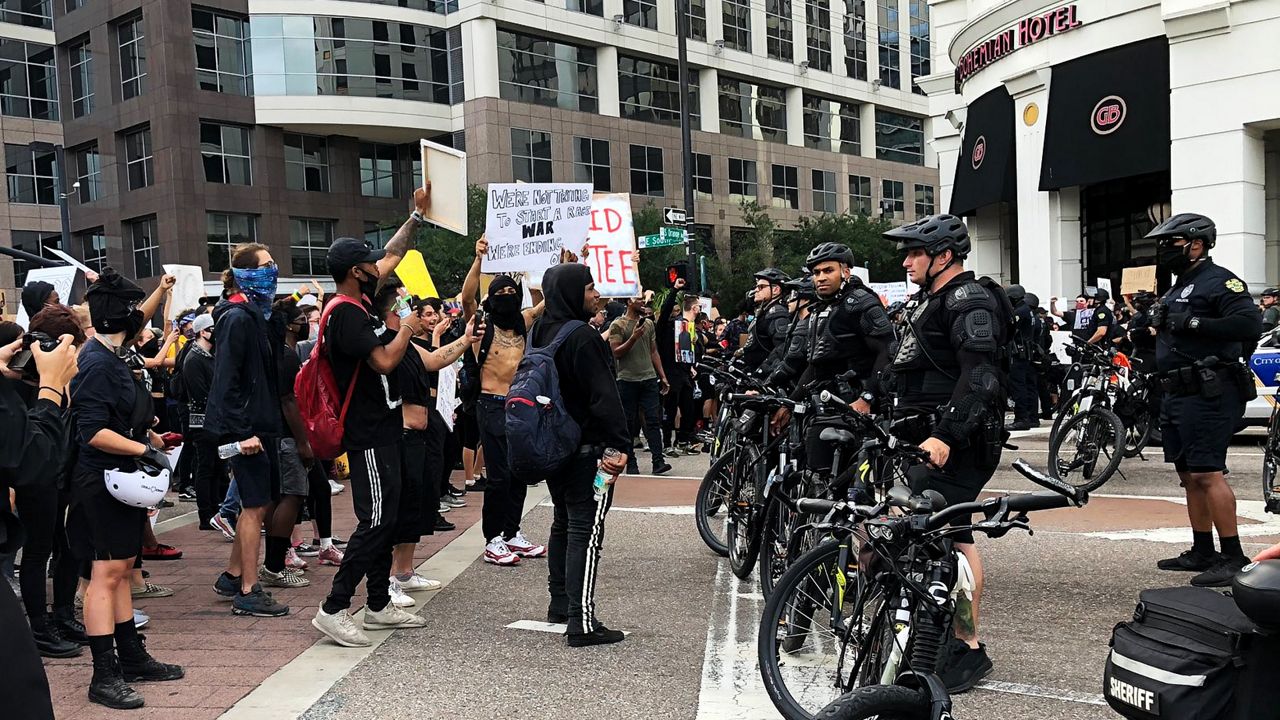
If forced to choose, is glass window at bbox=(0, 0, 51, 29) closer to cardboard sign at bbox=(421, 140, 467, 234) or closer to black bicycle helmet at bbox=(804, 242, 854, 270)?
cardboard sign at bbox=(421, 140, 467, 234)

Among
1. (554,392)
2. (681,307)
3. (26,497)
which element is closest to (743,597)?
(554,392)

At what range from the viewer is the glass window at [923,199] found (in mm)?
62156

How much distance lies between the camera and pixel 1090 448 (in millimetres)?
9734

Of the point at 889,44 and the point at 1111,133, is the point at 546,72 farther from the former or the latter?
the point at 1111,133

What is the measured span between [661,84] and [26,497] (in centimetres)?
4523

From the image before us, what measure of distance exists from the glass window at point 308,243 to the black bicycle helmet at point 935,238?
41.0 meters

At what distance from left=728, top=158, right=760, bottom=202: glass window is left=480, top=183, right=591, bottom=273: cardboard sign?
4158 centimetres

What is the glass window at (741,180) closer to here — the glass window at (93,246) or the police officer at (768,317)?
the glass window at (93,246)

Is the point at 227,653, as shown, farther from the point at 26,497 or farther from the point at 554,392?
the point at 554,392

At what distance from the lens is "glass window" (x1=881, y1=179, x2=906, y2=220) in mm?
59438

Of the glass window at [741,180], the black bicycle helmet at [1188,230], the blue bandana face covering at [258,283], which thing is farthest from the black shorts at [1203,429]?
the glass window at [741,180]

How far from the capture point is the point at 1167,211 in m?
20.4

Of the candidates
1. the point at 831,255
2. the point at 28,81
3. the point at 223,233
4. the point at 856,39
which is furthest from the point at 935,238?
the point at 856,39

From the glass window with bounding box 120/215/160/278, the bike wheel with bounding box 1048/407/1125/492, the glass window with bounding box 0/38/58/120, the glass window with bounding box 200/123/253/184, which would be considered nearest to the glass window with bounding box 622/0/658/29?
the glass window with bounding box 200/123/253/184
